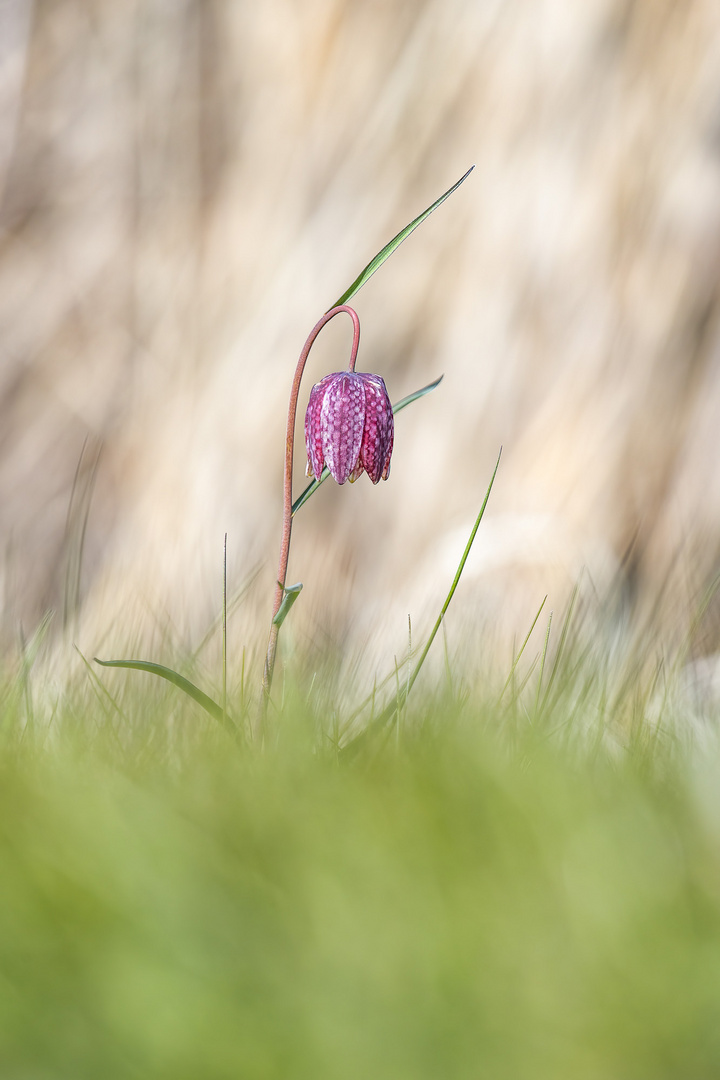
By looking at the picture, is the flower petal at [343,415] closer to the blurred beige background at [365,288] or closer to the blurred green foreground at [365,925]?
the blurred green foreground at [365,925]

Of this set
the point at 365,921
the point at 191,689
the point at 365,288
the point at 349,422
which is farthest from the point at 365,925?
the point at 365,288

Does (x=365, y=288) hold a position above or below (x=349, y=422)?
above

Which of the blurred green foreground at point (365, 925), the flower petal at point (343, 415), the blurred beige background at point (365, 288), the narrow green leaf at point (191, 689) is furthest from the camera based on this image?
the blurred beige background at point (365, 288)

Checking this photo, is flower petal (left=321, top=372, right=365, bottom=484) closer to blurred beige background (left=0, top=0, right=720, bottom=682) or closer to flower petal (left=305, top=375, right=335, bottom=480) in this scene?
flower petal (left=305, top=375, right=335, bottom=480)

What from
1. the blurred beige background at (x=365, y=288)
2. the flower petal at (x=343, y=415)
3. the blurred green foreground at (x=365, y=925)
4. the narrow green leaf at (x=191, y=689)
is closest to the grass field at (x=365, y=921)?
the blurred green foreground at (x=365, y=925)

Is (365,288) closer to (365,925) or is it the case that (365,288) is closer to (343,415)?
(343,415)

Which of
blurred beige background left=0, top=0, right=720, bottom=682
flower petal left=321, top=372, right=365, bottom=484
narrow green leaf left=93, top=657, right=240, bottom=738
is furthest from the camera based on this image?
blurred beige background left=0, top=0, right=720, bottom=682

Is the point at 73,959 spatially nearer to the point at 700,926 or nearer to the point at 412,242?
the point at 700,926

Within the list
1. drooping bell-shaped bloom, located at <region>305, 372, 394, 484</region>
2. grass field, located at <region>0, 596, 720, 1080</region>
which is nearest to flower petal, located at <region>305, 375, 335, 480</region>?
drooping bell-shaped bloom, located at <region>305, 372, 394, 484</region>
